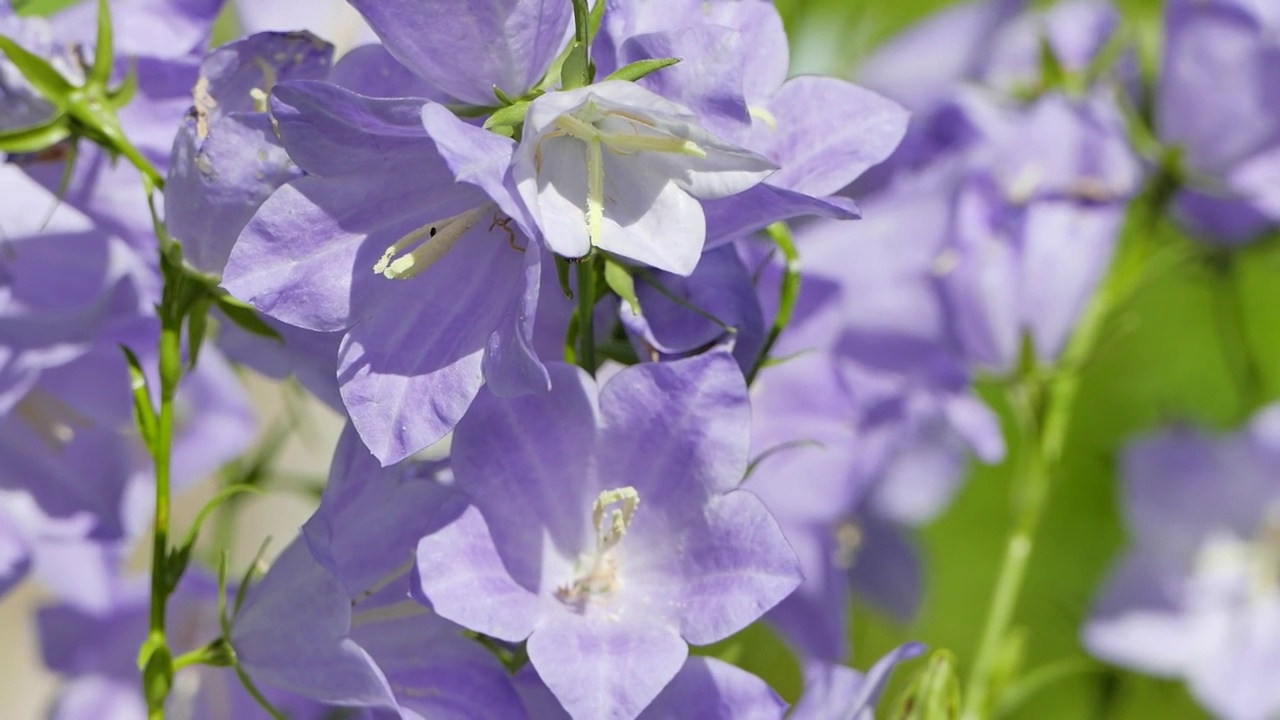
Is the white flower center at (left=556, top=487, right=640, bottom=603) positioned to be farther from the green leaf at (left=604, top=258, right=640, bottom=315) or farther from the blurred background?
the blurred background

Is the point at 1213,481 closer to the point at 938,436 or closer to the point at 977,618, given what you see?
the point at 938,436

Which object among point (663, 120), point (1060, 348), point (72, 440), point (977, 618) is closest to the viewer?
point (663, 120)

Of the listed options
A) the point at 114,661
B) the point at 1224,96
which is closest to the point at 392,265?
the point at 114,661

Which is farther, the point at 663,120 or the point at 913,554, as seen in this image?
the point at 913,554

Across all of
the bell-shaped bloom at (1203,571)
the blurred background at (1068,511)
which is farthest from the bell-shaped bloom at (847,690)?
the blurred background at (1068,511)

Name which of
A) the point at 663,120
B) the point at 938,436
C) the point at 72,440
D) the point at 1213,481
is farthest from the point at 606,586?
the point at 1213,481

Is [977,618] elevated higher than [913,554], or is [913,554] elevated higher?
[913,554]

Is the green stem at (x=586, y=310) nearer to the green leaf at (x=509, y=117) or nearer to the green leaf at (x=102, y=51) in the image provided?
the green leaf at (x=509, y=117)
